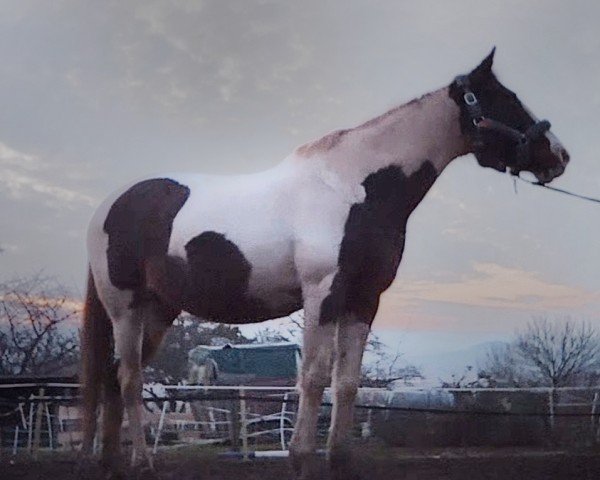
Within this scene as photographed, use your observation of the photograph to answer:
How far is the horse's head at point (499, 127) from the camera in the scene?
1.85 m

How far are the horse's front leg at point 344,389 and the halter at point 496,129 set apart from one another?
57 centimetres

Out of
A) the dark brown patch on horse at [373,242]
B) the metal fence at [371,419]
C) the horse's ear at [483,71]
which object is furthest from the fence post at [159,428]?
the horse's ear at [483,71]

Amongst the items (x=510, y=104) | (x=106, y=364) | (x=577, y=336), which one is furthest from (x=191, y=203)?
(x=577, y=336)

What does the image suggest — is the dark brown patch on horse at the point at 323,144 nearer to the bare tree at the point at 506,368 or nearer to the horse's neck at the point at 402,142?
the horse's neck at the point at 402,142

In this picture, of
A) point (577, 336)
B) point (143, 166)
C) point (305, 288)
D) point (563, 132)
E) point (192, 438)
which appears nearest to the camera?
point (305, 288)

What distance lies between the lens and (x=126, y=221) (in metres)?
2.06

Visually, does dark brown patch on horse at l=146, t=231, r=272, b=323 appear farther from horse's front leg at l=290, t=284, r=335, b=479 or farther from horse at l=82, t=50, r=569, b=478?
horse's front leg at l=290, t=284, r=335, b=479

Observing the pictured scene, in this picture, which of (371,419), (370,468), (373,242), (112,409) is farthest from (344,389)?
(371,419)

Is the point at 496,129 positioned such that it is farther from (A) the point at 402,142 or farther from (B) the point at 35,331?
(B) the point at 35,331

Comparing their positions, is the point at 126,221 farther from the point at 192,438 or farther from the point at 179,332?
the point at 192,438

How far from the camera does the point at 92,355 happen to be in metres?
2.02

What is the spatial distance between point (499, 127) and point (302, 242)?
0.58m

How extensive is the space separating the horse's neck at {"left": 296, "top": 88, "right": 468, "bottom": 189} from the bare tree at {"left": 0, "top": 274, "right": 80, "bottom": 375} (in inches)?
61.1

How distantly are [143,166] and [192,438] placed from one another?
125cm
